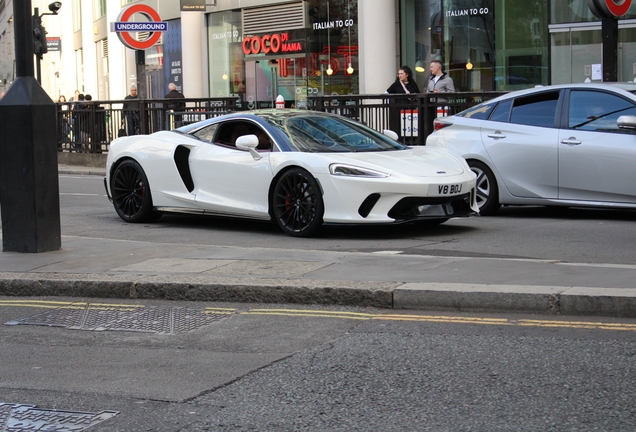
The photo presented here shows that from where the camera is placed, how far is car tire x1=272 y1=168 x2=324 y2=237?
9.62 meters

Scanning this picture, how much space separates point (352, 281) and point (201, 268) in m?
1.45

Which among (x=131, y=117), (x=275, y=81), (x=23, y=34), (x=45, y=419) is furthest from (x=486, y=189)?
(x=275, y=81)

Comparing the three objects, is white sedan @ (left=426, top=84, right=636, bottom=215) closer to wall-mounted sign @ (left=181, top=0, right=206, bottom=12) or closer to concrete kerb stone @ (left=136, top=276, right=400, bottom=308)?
concrete kerb stone @ (left=136, top=276, right=400, bottom=308)

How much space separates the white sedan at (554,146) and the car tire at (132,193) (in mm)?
3694

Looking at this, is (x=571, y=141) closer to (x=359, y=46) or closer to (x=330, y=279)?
(x=330, y=279)

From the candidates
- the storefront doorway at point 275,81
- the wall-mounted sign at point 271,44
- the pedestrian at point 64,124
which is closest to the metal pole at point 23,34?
the pedestrian at point 64,124

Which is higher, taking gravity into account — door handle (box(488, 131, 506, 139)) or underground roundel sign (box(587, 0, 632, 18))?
underground roundel sign (box(587, 0, 632, 18))

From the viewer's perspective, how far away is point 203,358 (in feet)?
17.8

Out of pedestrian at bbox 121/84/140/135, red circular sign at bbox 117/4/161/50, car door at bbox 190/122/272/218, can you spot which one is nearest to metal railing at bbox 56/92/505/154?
pedestrian at bbox 121/84/140/135

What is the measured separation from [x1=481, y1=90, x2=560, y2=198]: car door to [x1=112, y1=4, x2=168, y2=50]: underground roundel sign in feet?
31.2

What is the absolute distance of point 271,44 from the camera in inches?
1041

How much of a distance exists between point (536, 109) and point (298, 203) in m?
3.35

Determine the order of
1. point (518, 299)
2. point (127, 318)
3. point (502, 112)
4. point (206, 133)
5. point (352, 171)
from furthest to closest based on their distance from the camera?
point (502, 112) < point (206, 133) < point (352, 171) < point (127, 318) < point (518, 299)

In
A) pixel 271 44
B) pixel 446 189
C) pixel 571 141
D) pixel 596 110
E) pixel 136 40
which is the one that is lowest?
pixel 446 189
